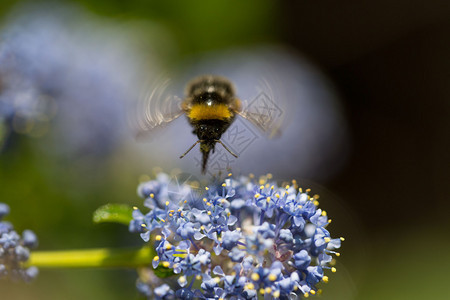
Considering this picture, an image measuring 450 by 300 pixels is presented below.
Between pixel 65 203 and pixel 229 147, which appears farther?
pixel 65 203

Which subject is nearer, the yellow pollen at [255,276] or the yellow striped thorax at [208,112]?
the yellow pollen at [255,276]

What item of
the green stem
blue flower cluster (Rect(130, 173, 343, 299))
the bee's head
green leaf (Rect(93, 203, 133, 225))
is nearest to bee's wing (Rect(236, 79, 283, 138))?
the bee's head

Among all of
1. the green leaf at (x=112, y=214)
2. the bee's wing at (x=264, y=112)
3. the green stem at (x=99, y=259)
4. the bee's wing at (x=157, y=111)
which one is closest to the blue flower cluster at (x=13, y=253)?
the green stem at (x=99, y=259)

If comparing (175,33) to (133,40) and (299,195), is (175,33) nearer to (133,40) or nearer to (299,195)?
(133,40)

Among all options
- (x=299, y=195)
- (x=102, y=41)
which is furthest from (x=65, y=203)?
(x=299, y=195)

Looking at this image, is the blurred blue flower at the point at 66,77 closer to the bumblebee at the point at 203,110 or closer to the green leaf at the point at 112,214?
the bumblebee at the point at 203,110
